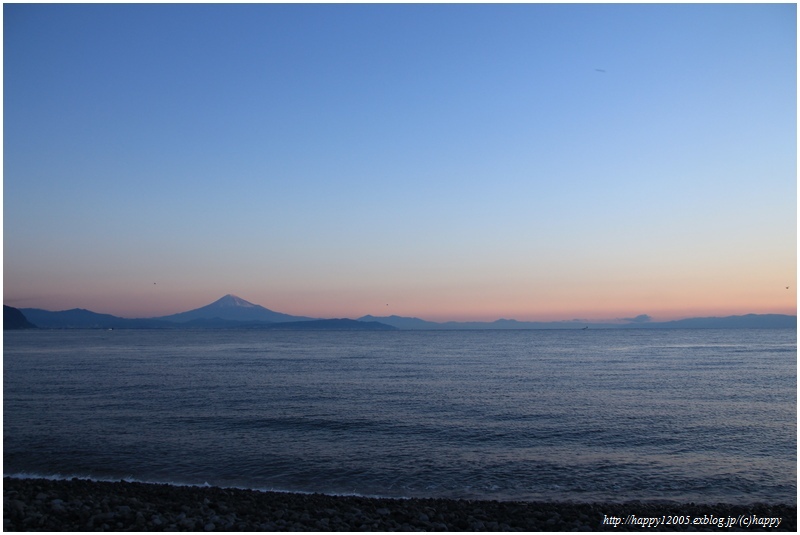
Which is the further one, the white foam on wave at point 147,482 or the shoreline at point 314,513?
the white foam on wave at point 147,482

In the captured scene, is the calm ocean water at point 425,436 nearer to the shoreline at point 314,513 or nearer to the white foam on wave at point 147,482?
the white foam on wave at point 147,482

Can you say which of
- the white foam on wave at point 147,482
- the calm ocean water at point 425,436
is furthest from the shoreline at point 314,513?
the calm ocean water at point 425,436

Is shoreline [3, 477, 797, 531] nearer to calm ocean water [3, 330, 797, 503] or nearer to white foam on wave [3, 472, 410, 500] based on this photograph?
white foam on wave [3, 472, 410, 500]

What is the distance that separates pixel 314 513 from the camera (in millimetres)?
13688

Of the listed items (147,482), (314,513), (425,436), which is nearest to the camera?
(314,513)

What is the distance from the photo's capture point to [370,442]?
23.0 meters

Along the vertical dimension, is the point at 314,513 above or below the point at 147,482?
above

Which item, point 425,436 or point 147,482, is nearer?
point 147,482

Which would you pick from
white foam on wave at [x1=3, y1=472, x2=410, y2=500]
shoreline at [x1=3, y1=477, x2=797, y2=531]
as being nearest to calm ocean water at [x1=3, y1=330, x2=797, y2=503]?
white foam on wave at [x1=3, y1=472, x2=410, y2=500]

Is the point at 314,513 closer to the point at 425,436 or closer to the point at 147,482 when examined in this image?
the point at 147,482

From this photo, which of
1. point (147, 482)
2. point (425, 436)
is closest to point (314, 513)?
point (147, 482)

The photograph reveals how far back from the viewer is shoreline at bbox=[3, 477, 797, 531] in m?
12.5

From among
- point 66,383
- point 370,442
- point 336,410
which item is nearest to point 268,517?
point 370,442

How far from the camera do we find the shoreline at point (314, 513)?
12.5 meters
